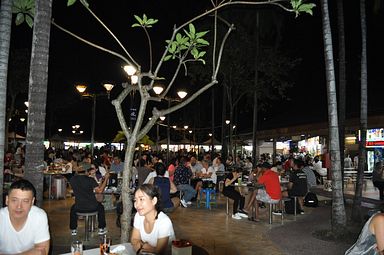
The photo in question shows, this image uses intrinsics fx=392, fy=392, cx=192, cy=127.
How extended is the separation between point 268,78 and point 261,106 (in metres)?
4.05

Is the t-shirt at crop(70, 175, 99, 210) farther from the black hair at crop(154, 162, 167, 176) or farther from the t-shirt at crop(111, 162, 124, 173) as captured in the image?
the t-shirt at crop(111, 162, 124, 173)

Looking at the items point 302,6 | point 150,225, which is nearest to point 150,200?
point 150,225

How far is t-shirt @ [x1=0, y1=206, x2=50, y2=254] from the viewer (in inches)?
151

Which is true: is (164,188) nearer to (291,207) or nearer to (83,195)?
(83,195)

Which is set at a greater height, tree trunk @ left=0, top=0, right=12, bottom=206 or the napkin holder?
tree trunk @ left=0, top=0, right=12, bottom=206

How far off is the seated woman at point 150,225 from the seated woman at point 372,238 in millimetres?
2084

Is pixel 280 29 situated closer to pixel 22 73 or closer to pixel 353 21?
pixel 353 21

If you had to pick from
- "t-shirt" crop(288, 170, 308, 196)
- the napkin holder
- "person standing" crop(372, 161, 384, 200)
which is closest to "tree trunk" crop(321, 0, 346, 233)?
"t-shirt" crop(288, 170, 308, 196)

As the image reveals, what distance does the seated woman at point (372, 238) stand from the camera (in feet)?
12.8

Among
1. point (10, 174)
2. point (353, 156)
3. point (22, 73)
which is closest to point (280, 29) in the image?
point (353, 156)

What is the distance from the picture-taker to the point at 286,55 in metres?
23.4

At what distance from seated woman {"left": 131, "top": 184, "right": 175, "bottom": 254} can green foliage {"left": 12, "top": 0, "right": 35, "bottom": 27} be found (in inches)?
114

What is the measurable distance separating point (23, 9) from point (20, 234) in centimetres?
300

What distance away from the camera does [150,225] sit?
4.30m
